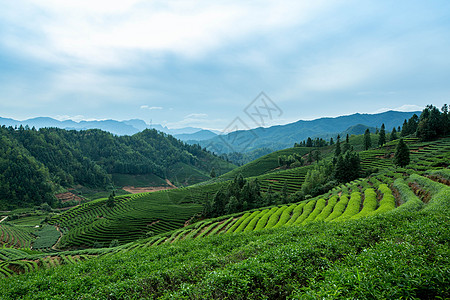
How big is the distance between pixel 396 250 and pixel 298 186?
55.4 metres

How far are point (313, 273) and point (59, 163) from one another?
187 m

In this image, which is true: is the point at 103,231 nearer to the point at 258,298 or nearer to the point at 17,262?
the point at 17,262

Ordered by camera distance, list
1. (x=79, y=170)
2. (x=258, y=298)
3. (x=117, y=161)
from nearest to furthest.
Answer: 1. (x=258, y=298)
2. (x=79, y=170)
3. (x=117, y=161)

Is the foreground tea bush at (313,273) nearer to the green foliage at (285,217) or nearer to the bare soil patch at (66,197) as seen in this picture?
the green foliage at (285,217)

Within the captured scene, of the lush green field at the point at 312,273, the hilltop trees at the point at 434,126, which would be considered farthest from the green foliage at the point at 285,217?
A: the hilltop trees at the point at 434,126

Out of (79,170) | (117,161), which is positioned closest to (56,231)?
(79,170)

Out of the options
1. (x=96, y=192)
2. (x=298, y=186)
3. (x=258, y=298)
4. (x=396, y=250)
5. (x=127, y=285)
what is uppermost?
(x=396, y=250)

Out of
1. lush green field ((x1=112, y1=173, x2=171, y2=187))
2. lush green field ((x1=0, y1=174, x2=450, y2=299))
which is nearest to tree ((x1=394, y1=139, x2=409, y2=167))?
lush green field ((x1=0, y1=174, x2=450, y2=299))

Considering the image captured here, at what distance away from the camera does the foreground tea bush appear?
397 cm

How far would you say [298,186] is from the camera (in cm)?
5806

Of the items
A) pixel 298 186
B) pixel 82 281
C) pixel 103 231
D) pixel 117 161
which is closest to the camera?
pixel 82 281

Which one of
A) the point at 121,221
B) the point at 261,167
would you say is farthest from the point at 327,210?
the point at 261,167

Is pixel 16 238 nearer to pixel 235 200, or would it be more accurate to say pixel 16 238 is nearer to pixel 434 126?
pixel 235 200

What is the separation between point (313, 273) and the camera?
5871 mm
